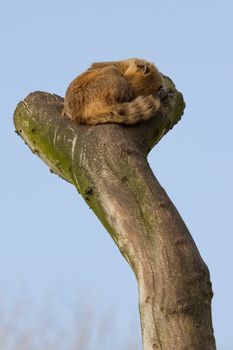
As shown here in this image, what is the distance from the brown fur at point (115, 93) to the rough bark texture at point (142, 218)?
0.18m

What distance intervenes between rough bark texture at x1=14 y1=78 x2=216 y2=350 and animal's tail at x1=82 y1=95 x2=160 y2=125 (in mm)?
83

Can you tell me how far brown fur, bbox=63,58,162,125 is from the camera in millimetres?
5395

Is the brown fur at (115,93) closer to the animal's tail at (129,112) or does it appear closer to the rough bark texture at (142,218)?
the animal's tail at (129,112)

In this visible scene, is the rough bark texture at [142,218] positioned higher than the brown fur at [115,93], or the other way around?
the brown fur at [115,93]

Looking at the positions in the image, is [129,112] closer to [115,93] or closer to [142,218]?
[115,93]

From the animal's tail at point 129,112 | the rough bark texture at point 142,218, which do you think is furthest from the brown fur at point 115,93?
the rough bark texture at point 142,218

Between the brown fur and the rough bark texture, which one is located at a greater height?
the brown fur

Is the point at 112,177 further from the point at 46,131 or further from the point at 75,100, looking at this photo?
the point at 75,100

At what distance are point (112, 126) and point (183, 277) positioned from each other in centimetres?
151

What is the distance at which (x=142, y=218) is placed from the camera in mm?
4098

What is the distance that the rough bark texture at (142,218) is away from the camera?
3.77 m

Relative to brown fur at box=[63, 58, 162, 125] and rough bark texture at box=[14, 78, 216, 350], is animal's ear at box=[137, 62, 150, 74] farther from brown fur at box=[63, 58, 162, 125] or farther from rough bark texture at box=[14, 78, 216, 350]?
rough bark texture at box=[14, 78, 216, 350]

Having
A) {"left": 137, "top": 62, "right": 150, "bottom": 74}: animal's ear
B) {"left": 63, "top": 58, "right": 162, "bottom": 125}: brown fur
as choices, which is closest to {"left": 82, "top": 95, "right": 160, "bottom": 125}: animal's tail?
{"left": 63, "top": 58, "right": 162, "bottom": 125}: brown fur

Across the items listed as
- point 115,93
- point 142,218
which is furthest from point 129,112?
point 142,218
